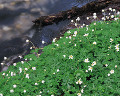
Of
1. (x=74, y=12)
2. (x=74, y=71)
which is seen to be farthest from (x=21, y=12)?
(x=74, y=71)

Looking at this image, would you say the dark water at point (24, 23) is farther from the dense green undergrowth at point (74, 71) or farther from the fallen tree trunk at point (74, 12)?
the dense green undergrowth at point (74, 71)

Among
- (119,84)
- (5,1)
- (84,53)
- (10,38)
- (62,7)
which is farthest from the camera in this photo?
(5,1)

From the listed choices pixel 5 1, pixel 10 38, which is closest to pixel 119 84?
pixel 10 38

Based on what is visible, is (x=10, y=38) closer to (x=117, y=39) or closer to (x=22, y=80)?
(x=22, y=80)

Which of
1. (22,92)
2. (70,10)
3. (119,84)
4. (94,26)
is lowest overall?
(119,84)

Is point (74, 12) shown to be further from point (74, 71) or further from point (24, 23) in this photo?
point (74, 71)

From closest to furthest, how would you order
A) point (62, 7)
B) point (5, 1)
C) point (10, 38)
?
point (10, 38) → point (62, 7) → point (5, 1)
